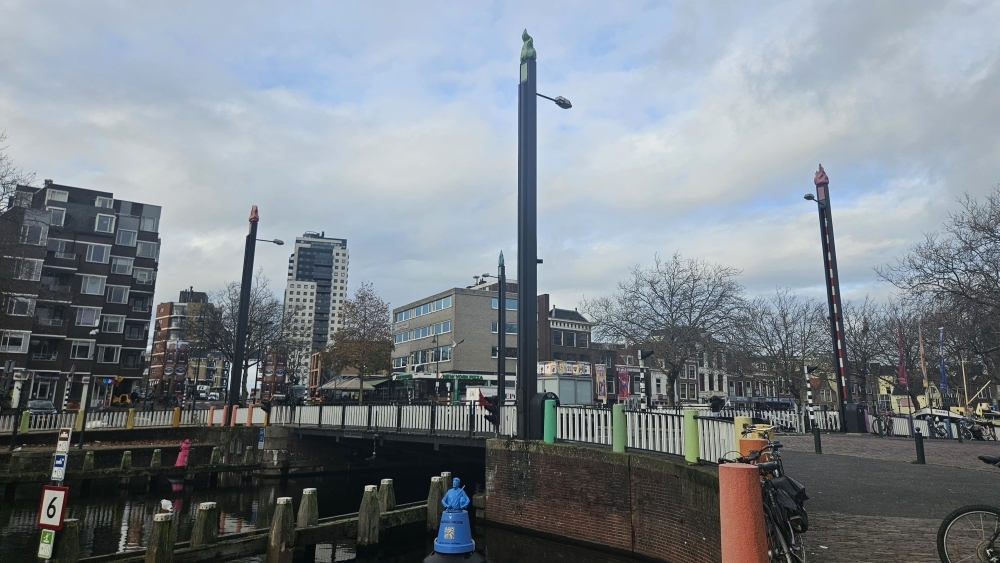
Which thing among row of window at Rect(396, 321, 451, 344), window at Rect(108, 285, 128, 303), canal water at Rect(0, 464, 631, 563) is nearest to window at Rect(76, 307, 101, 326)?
window at Rect(108, 285, 128, 303)

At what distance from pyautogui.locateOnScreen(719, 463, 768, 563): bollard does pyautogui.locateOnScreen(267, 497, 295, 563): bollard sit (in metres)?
10.8

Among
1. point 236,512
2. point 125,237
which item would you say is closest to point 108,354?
point 125,237

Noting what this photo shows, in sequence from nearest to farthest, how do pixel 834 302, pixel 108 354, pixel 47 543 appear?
pixel 47 543, pixel 834 302, pixel 108 354

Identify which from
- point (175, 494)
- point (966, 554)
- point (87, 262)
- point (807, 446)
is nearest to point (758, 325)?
point (807, 446)

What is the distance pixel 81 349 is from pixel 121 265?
11123 millimetres

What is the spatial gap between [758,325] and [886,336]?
9.30 meters

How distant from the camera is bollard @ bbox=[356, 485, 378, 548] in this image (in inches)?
581

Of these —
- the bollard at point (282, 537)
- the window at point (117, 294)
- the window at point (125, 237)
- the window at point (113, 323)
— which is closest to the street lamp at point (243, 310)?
the bollard at point (282, 537)

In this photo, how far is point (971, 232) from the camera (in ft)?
72.5

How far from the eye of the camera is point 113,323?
6425 centimetres

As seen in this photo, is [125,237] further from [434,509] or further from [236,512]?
[434,509]

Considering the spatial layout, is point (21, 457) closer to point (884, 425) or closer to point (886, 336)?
point (884, 425)

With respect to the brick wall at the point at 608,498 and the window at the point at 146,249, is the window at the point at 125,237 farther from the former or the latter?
the brick wall at the point at 608,498

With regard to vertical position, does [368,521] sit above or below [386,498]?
below
